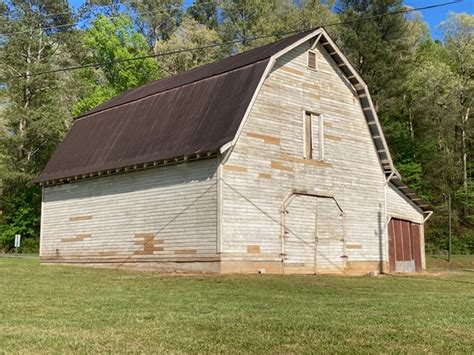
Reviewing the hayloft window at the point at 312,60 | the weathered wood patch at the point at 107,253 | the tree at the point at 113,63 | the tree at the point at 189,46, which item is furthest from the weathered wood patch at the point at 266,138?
the tree at the point at 189,46

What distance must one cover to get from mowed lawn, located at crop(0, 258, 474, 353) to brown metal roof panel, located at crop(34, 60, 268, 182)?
517cm

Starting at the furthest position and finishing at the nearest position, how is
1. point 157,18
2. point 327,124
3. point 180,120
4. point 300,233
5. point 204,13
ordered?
point 204,13
point 157,18
point 327,124
point 180,120
point 300,233

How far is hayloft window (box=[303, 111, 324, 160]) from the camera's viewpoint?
21.3 metres

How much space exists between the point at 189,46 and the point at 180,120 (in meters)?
31.1

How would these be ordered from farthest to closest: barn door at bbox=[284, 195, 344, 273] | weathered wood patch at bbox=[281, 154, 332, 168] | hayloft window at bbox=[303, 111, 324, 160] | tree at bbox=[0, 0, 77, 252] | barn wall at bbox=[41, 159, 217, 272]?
1. tree at bbox=[0, 0, 77, 252]
2. hayloft window at bbox=[303, 111, 324, 160]
3. weathered wood patch at bbox=[281, 154, 332, 168]
4. barn door at bbox=[284, 195, 344, 273]
5. barn wall at bbox=[41, 159, 217, 272]

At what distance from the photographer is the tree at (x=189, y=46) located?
5006 centimetres

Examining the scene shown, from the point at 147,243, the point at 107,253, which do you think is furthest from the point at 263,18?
the point at 147,243

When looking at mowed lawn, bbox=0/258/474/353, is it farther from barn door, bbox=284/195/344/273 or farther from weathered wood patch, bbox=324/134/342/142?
weathered wood patch, bbox=324/134/342/142

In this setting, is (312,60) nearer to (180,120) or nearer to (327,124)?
(327,124)

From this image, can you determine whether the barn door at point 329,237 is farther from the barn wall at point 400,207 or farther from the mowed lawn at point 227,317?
the mowed lawn at point 227,317

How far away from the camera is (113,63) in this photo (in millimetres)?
44844

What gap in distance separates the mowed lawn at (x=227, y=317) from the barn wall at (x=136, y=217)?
2959 millimetres

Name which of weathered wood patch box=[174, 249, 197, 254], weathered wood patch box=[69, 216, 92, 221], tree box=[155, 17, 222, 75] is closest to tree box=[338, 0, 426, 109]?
tree box=[155, 17, 222, 75]

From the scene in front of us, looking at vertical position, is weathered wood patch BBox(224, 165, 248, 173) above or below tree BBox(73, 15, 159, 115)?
below
